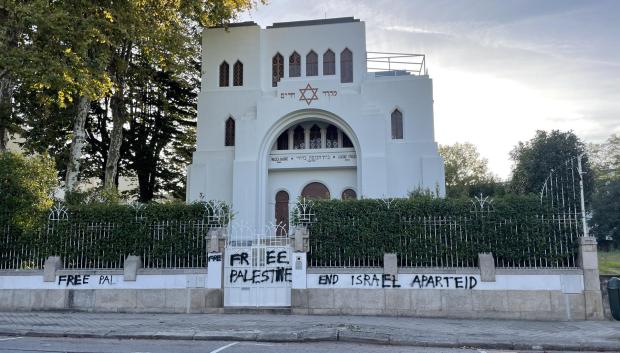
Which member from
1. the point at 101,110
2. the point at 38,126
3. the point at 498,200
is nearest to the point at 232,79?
the point at 101,110

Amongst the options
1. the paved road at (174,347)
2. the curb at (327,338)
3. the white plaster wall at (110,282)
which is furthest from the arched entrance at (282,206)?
the paved road at (174,347)

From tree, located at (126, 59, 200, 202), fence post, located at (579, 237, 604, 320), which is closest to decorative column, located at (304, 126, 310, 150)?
tree, located at (126, 59, 200, 202)

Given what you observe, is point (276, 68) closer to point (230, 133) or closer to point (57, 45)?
point (230, 133)

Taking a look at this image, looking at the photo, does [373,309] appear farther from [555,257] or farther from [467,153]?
[467,153]

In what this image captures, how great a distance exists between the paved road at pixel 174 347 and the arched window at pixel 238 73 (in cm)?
2051

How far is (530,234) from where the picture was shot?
517 inches

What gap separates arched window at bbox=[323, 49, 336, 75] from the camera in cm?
2752

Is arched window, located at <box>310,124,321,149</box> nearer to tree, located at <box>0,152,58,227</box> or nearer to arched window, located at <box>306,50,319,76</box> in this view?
arched window, located at <box>306,50,319,76</box>

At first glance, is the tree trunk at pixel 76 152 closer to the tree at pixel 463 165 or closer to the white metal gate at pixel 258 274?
the white metal gate at pixel 258 274

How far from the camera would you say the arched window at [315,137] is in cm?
2764

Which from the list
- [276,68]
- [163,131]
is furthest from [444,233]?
[163,131]

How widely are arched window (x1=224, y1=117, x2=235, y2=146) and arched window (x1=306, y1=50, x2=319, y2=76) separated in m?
5.35

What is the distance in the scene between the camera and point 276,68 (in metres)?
28.5

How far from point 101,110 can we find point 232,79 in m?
8.81
